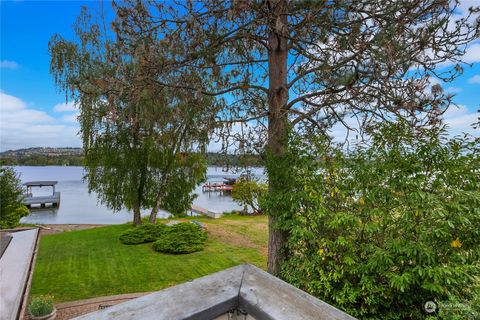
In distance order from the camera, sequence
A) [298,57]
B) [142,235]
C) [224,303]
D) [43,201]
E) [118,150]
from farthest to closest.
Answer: [43,201] < [118,150] < [142,235] < [298,57] < [224,303]

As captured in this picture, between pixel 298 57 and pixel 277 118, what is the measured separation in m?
1.26

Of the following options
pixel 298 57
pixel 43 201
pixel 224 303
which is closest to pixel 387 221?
pixel 224 303

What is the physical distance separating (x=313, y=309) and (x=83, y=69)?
10.5 m

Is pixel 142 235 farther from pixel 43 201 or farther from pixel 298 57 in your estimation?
pixel 43 201

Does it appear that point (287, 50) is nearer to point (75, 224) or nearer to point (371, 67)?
point (371, 67)

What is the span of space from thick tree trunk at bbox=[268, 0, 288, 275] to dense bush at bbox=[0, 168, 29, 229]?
33.0 feet

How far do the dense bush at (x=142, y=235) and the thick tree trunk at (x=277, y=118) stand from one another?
265 inches

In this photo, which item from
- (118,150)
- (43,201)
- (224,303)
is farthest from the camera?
(43,201)

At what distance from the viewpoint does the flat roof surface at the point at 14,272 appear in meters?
2.64

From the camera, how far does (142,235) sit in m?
9.82

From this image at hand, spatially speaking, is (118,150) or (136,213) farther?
(136,213)

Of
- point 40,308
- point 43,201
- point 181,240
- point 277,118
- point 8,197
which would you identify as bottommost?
point 43,201

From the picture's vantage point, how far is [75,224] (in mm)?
16312

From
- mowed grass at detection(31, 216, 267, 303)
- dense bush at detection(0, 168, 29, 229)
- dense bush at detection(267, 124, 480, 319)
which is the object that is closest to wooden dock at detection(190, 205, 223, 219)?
mowed grass at detection(31, 216, 267, 303)
